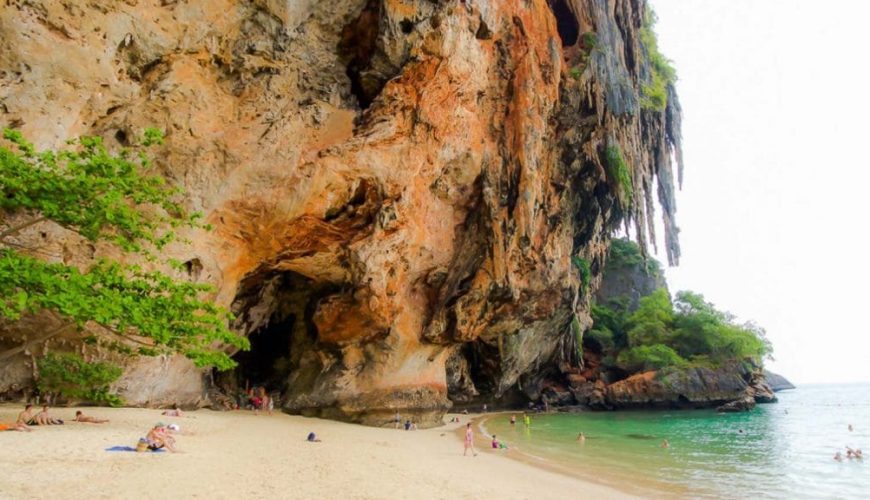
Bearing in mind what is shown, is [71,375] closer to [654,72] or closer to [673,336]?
[654,72]

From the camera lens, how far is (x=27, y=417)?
848cm

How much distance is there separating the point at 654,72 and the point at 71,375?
99.0 feet

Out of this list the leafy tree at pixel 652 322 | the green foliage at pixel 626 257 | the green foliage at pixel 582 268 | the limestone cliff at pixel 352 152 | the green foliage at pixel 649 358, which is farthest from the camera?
the green foliage at pixel 626 257

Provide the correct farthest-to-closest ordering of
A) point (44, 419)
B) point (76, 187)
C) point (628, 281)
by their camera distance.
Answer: point (628, 281) < point (44, 419) < point (76, 187)

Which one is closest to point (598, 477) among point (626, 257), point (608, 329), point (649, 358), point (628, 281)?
point (649, 358)

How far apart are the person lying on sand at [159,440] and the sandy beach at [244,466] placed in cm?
23

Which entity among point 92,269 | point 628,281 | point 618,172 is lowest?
point 92,269

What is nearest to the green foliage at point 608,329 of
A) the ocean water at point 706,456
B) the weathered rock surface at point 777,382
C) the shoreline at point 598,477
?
the ocean water at point 706,456

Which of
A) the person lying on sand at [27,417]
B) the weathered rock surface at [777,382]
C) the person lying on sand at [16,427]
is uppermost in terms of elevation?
the person lying on sand at [27,417]

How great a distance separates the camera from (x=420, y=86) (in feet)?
53.6

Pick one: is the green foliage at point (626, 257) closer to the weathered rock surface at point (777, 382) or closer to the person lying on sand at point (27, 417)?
the person lying on sand at point (27, 417)

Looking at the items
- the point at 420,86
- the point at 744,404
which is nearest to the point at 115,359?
the point at 420,86

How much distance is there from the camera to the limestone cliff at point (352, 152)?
11609 mm

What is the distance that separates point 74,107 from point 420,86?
32.4 feet
